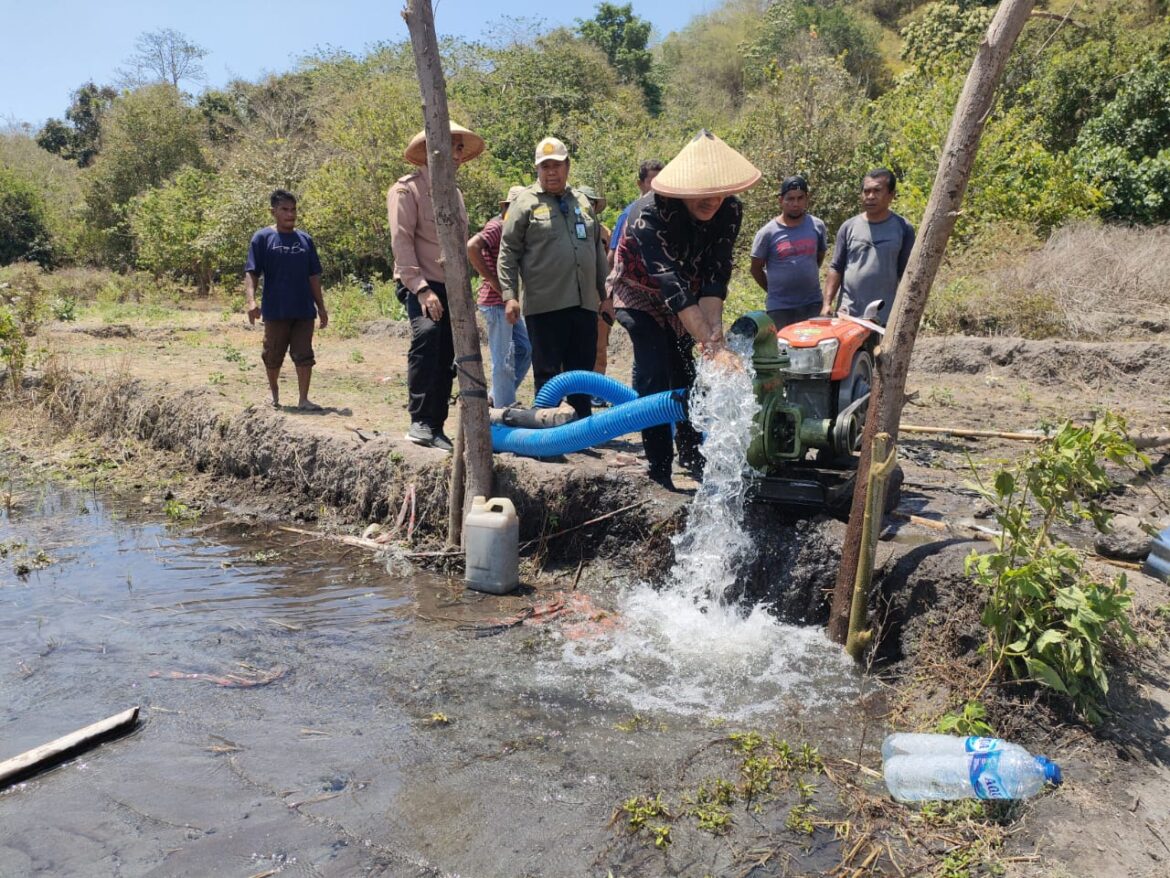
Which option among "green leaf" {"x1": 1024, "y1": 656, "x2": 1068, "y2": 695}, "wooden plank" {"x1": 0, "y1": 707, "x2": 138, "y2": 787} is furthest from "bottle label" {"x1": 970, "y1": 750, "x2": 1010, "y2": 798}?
"wooden plank" {"x1": 0, "y1": 707, "x2": 138, "y2": 787}

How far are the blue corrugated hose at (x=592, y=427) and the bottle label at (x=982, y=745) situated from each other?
2240mm

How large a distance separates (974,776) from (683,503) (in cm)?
242

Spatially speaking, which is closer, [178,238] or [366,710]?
[366,710]

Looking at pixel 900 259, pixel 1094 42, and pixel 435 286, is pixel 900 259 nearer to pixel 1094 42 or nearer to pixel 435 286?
pixel 435 286

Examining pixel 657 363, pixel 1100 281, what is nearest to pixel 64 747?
pixel 657 363

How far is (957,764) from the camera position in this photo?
3.00 meters

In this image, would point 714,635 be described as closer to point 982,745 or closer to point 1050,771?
point 982,745

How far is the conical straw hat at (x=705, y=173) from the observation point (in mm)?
4441

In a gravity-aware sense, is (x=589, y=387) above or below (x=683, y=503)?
above

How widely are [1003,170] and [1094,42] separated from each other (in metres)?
9.04

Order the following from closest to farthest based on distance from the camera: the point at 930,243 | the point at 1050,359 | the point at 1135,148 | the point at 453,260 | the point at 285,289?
1. the point at 930,243
2. the point at 453,260
3. the point at 285,289
4. the point at 1050,359
5. the point at 1135,148

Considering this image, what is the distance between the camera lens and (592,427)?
203 inches

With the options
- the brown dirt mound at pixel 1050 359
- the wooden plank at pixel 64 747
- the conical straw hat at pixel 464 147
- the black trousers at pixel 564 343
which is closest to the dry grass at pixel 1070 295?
the brown dirt mound at pixel 1050 359

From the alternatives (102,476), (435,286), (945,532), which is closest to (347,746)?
(945,532)
